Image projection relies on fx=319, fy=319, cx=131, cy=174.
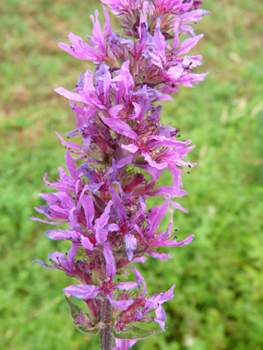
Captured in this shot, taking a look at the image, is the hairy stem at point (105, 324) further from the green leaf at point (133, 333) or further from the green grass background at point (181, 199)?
the green grass background at point (181, 199)

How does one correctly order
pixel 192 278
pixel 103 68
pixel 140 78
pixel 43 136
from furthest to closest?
pixel 43 136, pixel 192 278, pixel 140 78, pixel 103 68

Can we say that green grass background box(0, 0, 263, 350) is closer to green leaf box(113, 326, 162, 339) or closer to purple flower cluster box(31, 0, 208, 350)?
green leaf box(113, 326, 162, 339)

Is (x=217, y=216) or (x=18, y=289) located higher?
(x=217, y=216)

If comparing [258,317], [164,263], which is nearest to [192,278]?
[164,263]

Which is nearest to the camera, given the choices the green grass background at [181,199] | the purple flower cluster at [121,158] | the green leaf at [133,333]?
the purple flower cluster at [121,158]

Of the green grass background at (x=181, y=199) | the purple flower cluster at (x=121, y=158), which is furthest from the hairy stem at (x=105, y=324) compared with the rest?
the green grass background at (x=181, y=199)

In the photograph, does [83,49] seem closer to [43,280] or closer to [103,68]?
[103,68]
